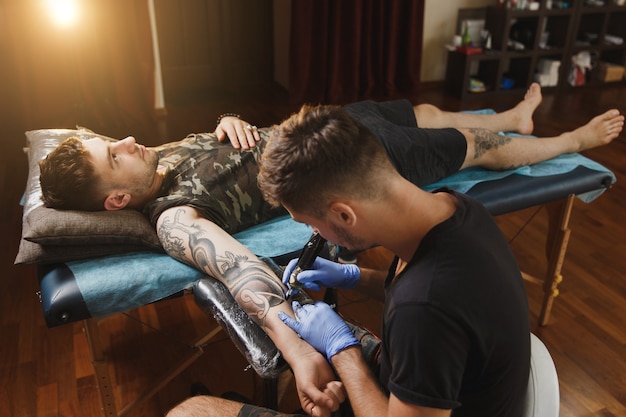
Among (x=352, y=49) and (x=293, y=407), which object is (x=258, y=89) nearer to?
(x=352, y=49)

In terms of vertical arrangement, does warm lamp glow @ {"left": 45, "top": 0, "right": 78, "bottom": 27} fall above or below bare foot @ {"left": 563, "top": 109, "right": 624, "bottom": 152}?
above

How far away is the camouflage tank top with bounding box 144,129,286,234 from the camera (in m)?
1.56

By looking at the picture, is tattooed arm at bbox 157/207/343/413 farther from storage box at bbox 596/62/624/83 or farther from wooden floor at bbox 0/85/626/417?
storage box at bbox 596/62/624/83

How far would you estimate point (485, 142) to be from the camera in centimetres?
186

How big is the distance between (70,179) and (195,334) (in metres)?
0.78

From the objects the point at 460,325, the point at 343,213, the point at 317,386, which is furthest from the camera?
the point at 317,386

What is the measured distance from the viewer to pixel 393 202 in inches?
34.0

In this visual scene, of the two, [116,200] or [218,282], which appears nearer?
[218,282]

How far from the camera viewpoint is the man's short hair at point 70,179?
140cm

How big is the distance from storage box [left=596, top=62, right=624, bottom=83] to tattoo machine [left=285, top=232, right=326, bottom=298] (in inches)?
174

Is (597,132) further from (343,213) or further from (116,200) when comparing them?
(116,200)

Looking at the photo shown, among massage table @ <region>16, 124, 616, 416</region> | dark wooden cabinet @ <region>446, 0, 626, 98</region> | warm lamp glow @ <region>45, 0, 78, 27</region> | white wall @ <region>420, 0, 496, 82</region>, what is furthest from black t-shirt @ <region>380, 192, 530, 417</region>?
white wall @ <region>420, 0, 496, 82</region>

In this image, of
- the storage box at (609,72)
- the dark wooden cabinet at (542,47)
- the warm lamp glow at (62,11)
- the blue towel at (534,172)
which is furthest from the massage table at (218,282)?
the storage box at (609,72)

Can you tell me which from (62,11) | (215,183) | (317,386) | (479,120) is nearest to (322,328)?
(317,386)
